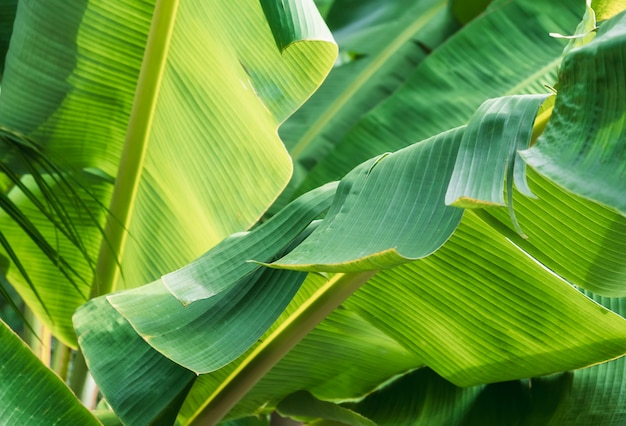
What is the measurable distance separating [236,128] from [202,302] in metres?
0.34

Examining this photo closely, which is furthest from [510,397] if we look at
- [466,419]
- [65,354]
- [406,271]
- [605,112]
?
[65,354]

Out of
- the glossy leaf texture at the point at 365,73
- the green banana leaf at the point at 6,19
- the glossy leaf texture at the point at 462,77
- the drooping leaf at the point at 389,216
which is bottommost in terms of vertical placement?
the drooping leaf at the point at 389,216

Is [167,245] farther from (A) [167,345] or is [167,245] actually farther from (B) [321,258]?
(B) [321,258]

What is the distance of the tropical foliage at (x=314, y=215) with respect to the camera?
493 mm

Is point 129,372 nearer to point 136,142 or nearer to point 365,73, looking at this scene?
point 136,142

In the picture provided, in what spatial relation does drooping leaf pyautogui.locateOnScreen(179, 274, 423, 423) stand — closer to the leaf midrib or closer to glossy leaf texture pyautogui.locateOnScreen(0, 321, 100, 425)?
glossy leaf texture pyautogui.locateOnScreen(0, 321, 100, 425)

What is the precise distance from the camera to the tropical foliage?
49cm

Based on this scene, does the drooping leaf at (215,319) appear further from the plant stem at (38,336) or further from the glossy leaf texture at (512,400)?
the plant stem at (38,336)

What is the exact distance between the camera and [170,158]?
96 centimetres

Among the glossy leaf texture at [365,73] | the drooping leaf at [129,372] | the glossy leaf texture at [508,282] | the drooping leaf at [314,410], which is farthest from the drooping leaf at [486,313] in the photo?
the glossy leaf texture at [365,73]

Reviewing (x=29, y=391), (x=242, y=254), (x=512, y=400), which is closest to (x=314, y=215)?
(x=242, y=254)

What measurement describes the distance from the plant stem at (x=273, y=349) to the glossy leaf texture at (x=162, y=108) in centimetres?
18

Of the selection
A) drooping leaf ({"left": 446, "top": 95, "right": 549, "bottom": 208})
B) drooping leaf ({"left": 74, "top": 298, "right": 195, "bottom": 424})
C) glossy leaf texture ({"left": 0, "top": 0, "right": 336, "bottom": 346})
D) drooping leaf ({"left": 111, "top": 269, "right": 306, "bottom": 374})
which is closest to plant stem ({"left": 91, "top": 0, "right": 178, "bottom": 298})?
glossy leaf texture ({"left": 0, "top": 0, "right": 336, "bottom": 346})

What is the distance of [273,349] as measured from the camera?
0.82 metres
